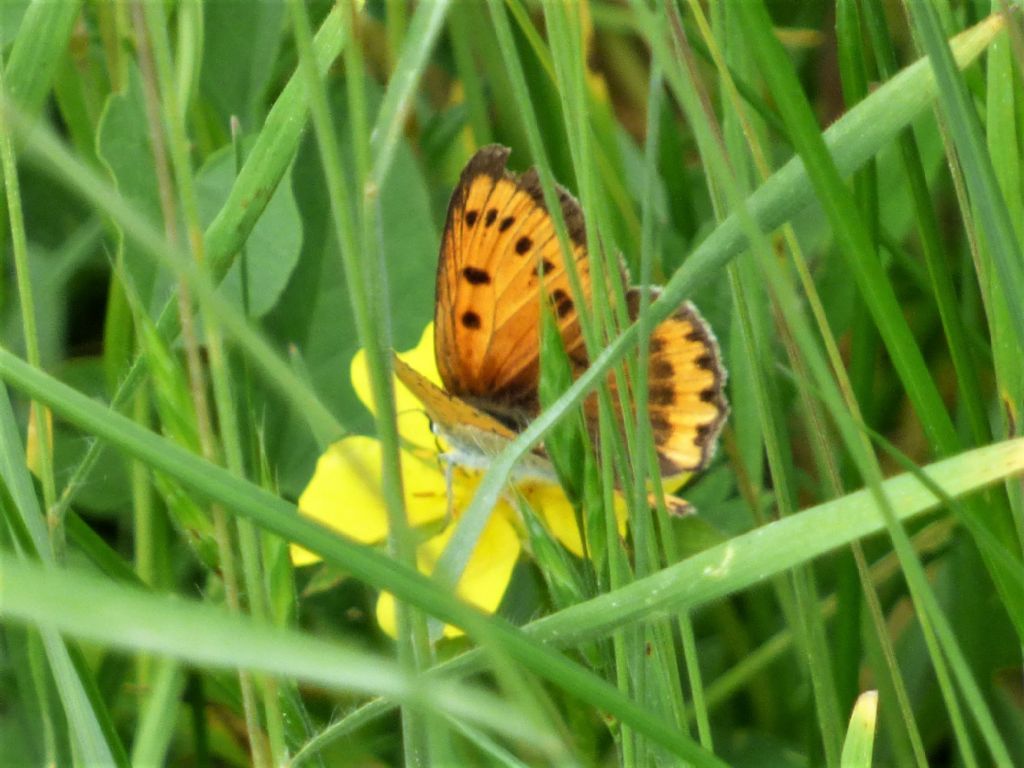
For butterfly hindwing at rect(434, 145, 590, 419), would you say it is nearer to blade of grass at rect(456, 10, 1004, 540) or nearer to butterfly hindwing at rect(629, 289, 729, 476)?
butterfly hindwing at rect(629, 289, 729, 476)

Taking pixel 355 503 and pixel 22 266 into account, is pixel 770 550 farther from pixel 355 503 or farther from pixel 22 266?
pixel 355 503

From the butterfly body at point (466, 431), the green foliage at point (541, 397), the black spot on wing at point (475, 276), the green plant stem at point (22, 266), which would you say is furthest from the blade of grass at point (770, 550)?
the black spot on wing at point (475, 276)

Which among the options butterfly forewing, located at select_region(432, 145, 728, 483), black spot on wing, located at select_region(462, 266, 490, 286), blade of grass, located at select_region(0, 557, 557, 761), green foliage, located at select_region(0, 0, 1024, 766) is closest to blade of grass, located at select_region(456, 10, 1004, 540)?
green foliage, located at select_region(0, 0, 1024, 766)

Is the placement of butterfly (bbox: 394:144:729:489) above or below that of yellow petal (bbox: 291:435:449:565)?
above

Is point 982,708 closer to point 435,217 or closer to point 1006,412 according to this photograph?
point 1006,412

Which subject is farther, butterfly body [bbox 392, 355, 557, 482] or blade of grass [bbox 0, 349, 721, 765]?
butterfly body [bbox 392, 355, 557, 482]

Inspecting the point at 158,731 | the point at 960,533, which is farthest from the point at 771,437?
the point at 960,533
